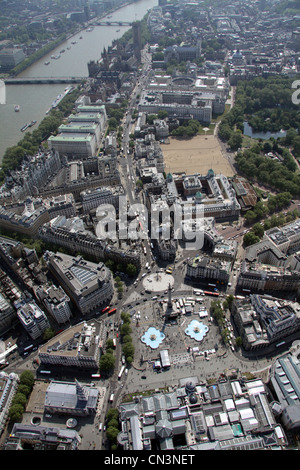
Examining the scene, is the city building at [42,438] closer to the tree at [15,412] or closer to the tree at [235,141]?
the tree at [15,412]

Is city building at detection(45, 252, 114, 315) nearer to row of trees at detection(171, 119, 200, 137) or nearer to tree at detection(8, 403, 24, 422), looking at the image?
tree at detection(8, 403, 24, 422)

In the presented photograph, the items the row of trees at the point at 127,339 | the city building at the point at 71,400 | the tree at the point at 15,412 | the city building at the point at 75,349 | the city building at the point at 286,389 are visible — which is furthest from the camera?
the row of trees at the point at 127,339

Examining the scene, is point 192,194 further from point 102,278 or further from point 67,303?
point 67,303

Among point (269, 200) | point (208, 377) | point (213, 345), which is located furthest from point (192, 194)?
point (208, 377)

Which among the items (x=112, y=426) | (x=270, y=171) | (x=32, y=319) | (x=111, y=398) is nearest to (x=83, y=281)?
(x=32, y=319)

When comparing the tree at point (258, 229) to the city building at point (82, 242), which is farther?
the tree at point (258, 229)

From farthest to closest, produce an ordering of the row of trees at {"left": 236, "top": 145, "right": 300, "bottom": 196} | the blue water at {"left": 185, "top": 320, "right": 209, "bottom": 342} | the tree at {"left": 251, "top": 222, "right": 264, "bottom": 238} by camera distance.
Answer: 1. the row of trees at {"left": 236, "top": 145, "right": 300, "bottom": 196}
2. the tree at {"left": 251, "top": 222, "right": 264, "bottom": 238}
3. the blue water at {"left": 185, "top": 320, "right": 209, "bottom": 342}

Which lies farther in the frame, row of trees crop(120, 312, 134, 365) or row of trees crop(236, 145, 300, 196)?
row of trees crop(236, 145, 300, 196)

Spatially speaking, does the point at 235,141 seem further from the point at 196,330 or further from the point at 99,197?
the point at 196,330

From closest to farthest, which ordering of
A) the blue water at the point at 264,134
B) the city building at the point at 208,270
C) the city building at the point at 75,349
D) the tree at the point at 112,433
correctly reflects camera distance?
the tree at the point at 112,433 < the city building at the point at 75,349 < the city building at the point at 208,270 < the blue water at the point at 264,134

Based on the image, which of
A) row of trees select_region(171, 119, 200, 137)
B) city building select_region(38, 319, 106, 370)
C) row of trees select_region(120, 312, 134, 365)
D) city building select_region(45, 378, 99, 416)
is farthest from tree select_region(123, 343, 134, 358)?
row of trees select_region(171, 119, 200, 137)

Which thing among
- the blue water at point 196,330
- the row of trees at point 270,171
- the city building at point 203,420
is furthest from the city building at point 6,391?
the row of trees at point 270,171
